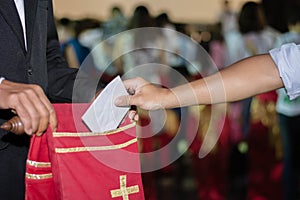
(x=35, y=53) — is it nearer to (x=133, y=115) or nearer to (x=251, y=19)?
(x=133, y=115)

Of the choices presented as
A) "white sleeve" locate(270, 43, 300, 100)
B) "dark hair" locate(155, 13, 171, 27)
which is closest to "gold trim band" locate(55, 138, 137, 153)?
"white sleeve" locate(270, 43, 300, 100)

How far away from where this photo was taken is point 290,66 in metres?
2.27

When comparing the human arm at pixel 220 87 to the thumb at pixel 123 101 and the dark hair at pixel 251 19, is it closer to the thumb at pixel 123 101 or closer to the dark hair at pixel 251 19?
the thumb at pixel 123 101

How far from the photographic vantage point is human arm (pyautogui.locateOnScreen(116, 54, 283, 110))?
7.58 ft

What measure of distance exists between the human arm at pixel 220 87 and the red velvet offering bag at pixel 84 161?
0.46ft

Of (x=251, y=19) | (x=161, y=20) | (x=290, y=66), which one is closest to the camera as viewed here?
(x=290, y=66)

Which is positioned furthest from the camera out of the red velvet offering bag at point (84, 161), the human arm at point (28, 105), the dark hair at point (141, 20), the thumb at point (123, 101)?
the dark hair at point (141, 20)

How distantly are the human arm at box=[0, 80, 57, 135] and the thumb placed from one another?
0.30 metres

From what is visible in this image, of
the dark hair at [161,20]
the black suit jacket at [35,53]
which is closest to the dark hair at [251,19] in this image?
the dark hair at [161,20]

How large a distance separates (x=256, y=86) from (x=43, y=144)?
65 cm

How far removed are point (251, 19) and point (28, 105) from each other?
4.63 m

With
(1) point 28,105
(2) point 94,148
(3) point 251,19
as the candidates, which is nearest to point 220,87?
(2) point 94,148

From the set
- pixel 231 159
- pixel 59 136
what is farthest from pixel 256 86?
pixel 231 159

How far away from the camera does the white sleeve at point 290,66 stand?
226 cm
